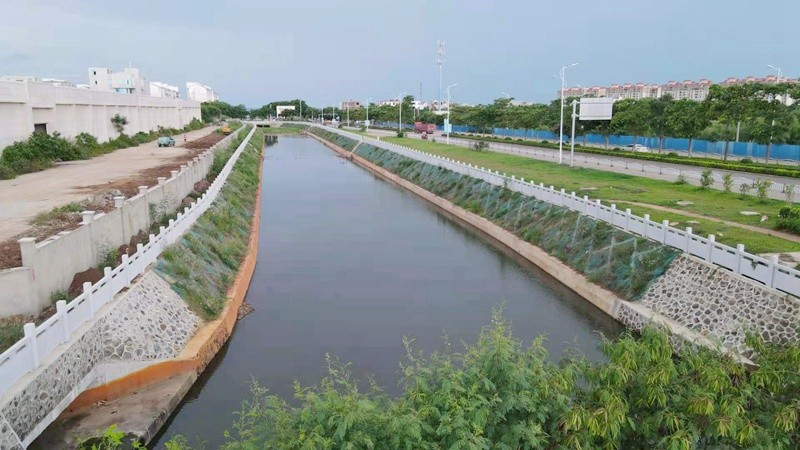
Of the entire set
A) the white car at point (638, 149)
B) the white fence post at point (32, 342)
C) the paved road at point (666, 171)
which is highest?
the white car at point (638, 149)

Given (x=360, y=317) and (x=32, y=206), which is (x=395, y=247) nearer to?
(x=360, y=317)

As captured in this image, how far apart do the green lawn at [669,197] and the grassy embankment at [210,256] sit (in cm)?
1485

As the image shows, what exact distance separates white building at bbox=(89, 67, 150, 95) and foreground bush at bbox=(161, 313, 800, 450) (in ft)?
307

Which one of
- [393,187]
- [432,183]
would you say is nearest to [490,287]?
[432,183]

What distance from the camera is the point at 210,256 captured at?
2022 cm

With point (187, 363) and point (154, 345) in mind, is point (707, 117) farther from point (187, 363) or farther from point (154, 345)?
point (154, 345)

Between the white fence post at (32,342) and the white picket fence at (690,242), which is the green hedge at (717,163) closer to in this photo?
the white picket fence at (690,242)

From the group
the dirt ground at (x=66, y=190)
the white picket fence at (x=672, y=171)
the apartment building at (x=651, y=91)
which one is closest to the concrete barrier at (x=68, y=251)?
the dirt ground at (x=66, y=190)

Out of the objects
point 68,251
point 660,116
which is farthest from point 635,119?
point 68,251

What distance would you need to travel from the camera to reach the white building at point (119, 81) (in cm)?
Result: 9406

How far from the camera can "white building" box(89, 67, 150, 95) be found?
309 ft

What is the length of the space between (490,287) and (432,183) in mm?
21560

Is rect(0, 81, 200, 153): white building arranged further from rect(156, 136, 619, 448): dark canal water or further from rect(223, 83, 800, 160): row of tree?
rect(223, 83, 800, 160): row of tree

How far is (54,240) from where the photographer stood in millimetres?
13562
